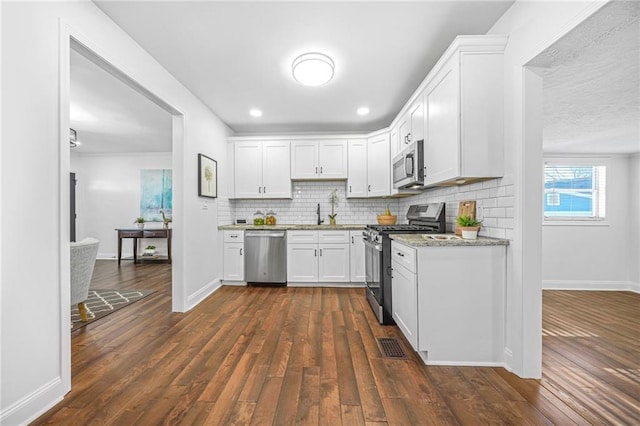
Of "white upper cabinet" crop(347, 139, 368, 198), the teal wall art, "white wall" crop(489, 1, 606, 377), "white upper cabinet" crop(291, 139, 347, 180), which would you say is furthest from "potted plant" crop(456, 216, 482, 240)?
the teal wall art

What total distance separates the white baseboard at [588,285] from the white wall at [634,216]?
11cm

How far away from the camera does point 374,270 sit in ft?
10.3

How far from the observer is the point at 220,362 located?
2078 mm

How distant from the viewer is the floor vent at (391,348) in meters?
2.17

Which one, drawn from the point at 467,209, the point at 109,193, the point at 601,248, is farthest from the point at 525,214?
the point at 109,193

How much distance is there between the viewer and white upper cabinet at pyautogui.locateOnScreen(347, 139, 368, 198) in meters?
4.46

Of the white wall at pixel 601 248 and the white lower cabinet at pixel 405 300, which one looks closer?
the white lower cabinet at pixel 405 300

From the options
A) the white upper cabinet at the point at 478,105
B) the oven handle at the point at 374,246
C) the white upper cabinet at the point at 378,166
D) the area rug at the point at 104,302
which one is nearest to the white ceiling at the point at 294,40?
the white upper cabinet at the point at 478,105

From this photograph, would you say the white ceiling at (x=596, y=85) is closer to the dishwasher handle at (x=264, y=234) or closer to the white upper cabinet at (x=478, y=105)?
the white upper cabinet at (x=478, y=105)

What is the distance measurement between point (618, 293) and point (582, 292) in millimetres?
520

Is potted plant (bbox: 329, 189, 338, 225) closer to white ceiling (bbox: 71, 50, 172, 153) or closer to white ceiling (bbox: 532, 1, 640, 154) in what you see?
white ceiling (bbox: 71, 50, 172, 153)

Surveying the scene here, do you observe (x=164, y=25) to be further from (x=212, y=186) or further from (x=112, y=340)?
(x=112, y=340)

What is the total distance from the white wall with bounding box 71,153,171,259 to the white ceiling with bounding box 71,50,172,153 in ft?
0.86

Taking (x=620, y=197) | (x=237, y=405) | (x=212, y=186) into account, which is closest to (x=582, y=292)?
(x=620, y=197)
